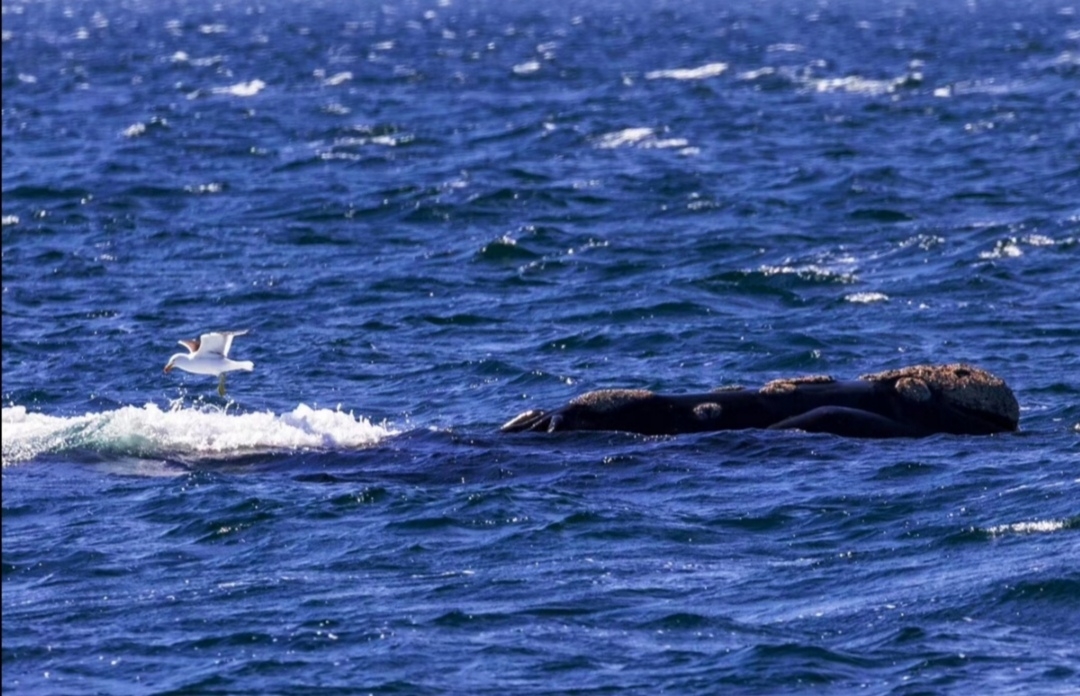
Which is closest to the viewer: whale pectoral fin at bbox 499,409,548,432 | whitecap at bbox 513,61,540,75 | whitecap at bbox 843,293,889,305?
whale pectoral fin at bbox 499,409,548,432

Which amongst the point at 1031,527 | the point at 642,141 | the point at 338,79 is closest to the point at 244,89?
the point at 338,79

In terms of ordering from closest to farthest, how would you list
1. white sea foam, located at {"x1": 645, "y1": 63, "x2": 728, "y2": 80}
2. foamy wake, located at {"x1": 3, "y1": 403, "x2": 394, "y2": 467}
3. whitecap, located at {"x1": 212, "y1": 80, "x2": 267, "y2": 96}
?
foamy wake, located at {"x1": 3, "y1": 403, "x2": 394, "y2": 467}, whitecap, located at {"x1": 212, "y1": 80, "x2": 267, "y2": 96}, white sea foam, located at {"x1": 645, "y1": 63, "x2": 728, "y2": 80}

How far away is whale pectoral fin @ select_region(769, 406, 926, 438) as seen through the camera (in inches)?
810

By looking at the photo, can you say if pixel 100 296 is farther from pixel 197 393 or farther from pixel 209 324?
pixel 197 393

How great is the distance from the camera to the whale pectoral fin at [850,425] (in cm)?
2056

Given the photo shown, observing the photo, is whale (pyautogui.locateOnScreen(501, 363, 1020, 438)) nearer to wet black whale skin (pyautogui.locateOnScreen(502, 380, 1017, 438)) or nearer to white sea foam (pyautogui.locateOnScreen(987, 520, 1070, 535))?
wet black whale skin (pyautogui.locateOnScreen(502, 380, 1017, 438))

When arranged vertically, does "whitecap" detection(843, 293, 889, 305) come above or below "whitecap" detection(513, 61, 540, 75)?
above

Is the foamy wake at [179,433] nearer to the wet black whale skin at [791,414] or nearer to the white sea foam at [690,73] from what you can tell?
the wet black whale skin at [791,414]

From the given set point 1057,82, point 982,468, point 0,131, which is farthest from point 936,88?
point 982,468

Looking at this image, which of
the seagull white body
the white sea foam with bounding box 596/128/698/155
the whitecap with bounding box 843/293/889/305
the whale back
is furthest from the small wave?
the white sea foam with bounding box 596/128/698/155

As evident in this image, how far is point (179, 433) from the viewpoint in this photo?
2100 cm

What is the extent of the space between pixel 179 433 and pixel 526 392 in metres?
4.51

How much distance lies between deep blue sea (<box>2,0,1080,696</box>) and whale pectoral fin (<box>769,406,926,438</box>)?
351mm

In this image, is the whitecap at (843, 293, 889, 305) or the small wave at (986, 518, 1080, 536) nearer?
the small wave at (986, 518, 1080, 536)
